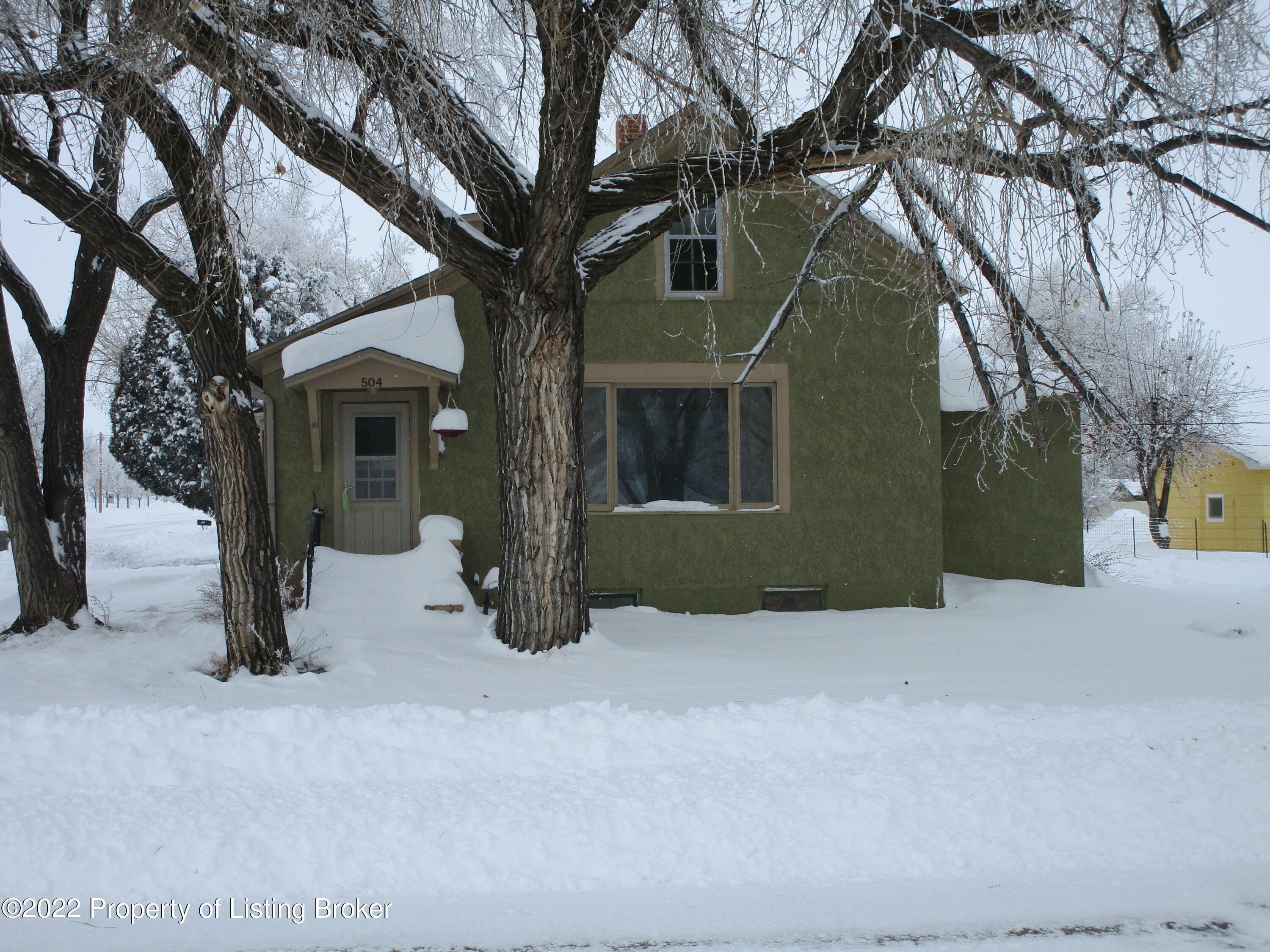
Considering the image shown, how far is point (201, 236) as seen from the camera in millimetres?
5660

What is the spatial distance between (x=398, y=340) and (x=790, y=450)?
171 inches

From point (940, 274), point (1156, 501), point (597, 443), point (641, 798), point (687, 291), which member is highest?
point (687, 291)

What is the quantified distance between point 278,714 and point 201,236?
3.35m

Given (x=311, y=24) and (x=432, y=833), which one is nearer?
(x=432, y=833)

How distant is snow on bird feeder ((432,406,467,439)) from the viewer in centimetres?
839

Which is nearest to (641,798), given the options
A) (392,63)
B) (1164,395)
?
(392,63)

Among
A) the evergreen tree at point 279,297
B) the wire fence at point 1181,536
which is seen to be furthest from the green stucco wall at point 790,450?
the wire fence at point 1181,536

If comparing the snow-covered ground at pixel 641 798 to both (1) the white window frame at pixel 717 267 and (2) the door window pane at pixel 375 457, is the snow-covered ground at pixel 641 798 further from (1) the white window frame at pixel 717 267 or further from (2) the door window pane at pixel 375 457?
(1) the white window frame at pixel 717 267

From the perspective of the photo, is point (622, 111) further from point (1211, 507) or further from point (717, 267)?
point (1211, 507)

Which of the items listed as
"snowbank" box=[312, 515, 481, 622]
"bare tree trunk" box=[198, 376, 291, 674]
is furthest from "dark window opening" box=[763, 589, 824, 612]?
"bare tree trunk" box=[198, 376, 291, 674]

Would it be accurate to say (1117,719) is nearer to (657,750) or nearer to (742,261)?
(657,750)

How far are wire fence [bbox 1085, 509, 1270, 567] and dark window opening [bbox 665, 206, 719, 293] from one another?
15.8 meters

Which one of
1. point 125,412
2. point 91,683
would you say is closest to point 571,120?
point 91,683

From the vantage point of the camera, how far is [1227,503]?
25.5 meters
